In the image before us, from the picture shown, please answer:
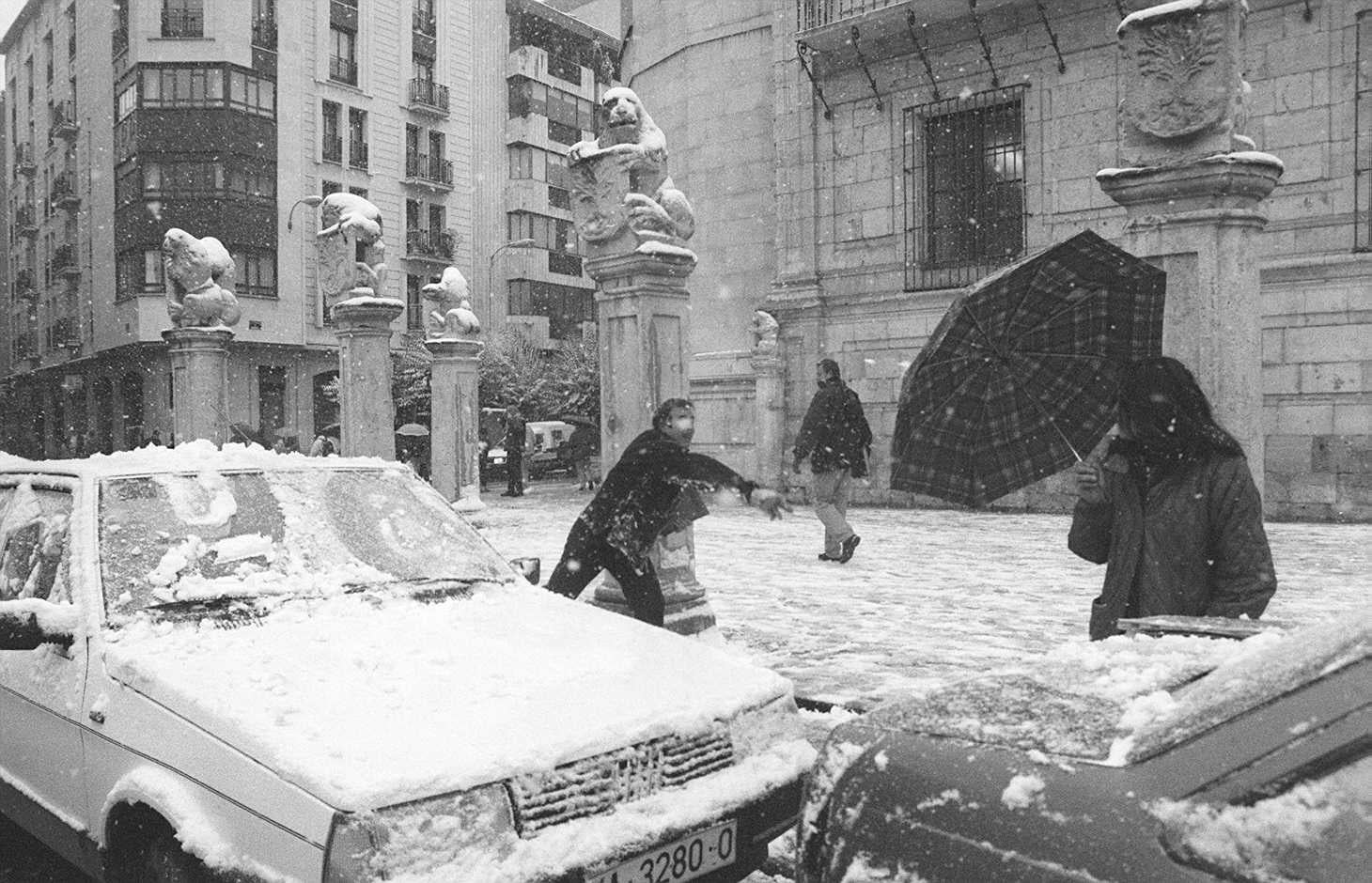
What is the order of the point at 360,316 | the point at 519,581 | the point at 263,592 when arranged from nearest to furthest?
the point at 263,592
the point at 519,581
the point at 360,316

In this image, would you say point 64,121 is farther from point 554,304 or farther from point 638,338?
point 638,338

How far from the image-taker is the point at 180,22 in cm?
3947

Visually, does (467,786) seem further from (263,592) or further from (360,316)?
(360,316)

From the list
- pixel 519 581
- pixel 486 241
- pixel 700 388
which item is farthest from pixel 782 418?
pixel 486 241

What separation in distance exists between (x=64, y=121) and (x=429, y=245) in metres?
17.9

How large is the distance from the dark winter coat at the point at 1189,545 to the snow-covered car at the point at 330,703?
129 cm

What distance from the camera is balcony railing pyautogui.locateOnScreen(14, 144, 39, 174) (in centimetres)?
5472

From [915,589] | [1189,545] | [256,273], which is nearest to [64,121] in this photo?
[256,273]

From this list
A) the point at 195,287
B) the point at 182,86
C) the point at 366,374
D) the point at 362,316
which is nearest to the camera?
the point at 362,316

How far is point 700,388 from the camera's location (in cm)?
2020

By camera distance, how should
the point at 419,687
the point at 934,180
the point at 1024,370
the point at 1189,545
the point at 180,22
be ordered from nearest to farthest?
the point at 419,687, the point at 1189,545, the point at 1024,370, the point at 934,180, the point at 180,22

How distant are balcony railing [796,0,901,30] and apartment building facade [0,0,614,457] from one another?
748 inches

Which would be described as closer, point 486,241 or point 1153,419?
point 1153,419

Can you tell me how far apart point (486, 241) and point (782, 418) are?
33.5m
